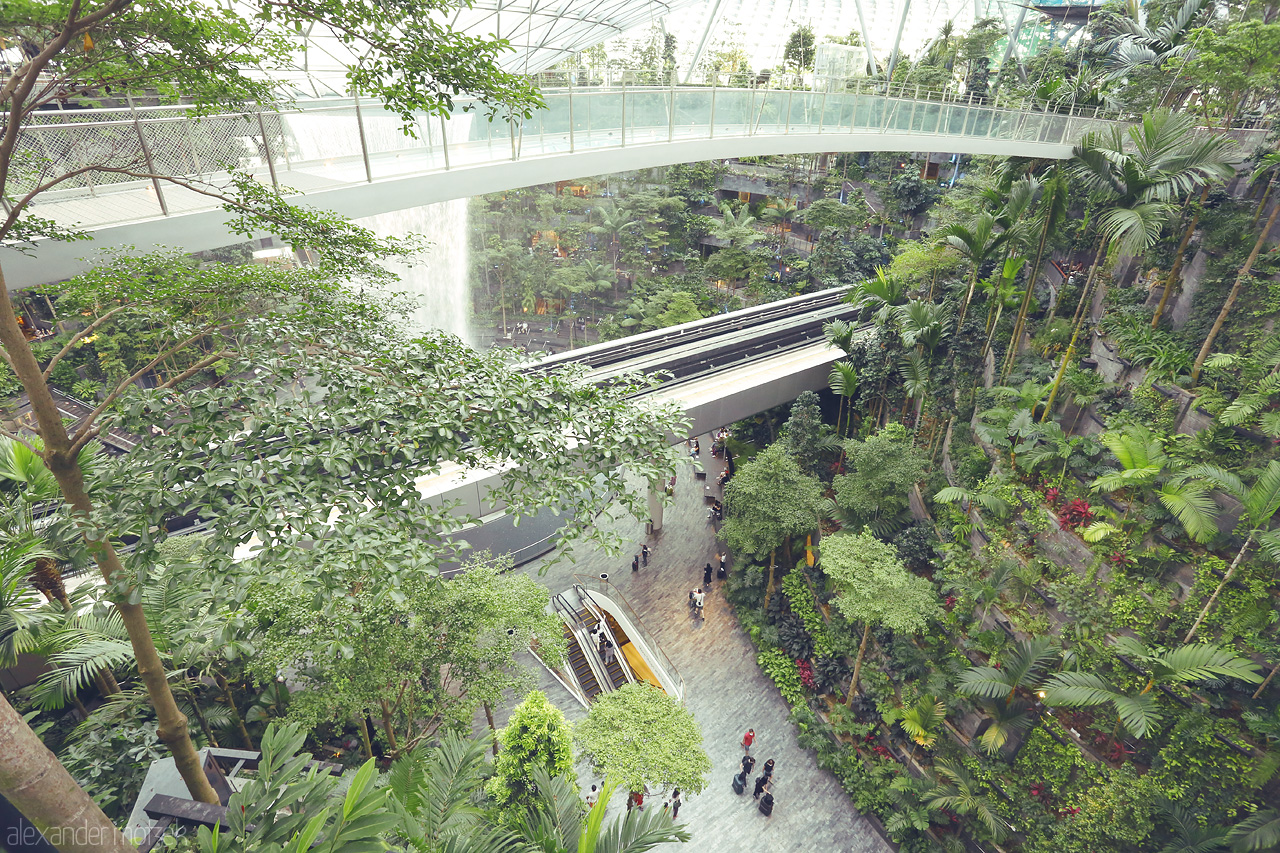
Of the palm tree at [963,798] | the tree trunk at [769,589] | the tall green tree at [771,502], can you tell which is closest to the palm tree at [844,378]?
the tall green tree at [771,502]

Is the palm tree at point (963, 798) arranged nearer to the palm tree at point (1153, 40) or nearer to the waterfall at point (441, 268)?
the palm tree at point (1153, 40)

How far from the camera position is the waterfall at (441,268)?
19094 millimetres

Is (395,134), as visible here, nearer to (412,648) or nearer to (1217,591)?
(412,648)

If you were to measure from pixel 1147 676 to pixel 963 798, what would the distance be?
11.0ft

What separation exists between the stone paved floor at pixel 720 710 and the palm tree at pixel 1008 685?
3138 mm

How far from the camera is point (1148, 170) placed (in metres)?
9.94

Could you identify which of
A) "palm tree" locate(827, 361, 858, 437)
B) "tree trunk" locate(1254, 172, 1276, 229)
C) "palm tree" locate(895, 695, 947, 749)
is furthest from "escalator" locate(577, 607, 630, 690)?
"tree trunk" locate(1254, 172, 1276, 229)

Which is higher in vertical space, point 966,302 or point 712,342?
point 966,302

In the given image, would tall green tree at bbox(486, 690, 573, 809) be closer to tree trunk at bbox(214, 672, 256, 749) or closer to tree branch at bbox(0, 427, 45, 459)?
tree trunk at bbox(214, 672, 256, 749)

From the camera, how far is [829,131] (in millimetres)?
16312

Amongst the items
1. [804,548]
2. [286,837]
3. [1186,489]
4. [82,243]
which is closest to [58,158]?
[82,243]

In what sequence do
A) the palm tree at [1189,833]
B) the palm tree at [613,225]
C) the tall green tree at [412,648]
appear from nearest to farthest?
the tall green tree at [412,648] < the palm tree at [1189,833] < the palm tree at [613,225]

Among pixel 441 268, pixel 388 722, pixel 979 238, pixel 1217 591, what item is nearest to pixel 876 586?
pixel 1217 591

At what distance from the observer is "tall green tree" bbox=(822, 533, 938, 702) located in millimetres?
10422
